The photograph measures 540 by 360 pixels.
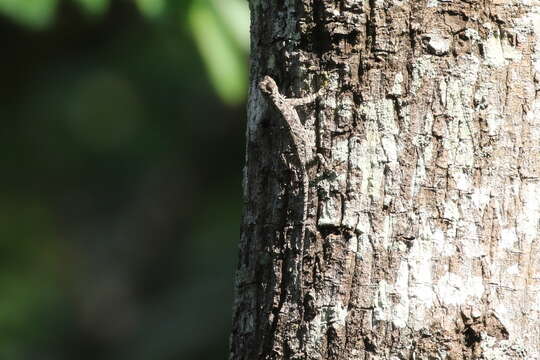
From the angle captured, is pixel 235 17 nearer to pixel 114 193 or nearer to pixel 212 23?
pixel 212 23

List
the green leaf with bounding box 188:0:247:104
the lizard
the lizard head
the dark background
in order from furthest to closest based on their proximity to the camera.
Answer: the dark background → the green leaf with bounding box 188:0:247:104 → the lizard head → the lizard

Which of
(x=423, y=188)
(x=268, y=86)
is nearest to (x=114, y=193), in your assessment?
(x=268, y=86)

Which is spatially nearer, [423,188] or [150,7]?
[423,188]

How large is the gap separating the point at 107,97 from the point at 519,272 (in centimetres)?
1245

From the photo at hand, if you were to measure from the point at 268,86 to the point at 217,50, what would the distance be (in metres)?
2.38

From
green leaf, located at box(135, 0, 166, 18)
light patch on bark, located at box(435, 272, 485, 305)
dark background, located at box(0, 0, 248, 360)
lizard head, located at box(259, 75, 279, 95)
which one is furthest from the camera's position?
dark background, located at box(0, 0, 248, 360)

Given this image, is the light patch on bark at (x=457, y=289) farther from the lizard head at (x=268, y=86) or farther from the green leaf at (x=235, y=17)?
the green leaf at (x=235, y=17)

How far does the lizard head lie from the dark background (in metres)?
9.14

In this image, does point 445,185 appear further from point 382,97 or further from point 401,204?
point 382,97

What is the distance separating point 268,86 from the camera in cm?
325

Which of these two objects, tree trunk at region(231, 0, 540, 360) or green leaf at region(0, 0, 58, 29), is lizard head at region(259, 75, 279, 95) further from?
green leaf at region(0, 0, 58, 29)

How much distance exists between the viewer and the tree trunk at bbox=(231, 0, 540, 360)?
295cm

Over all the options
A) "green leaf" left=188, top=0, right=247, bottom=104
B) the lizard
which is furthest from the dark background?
the lizard

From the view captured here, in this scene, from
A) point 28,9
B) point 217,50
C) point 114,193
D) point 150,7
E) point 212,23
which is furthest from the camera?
point 114,193
